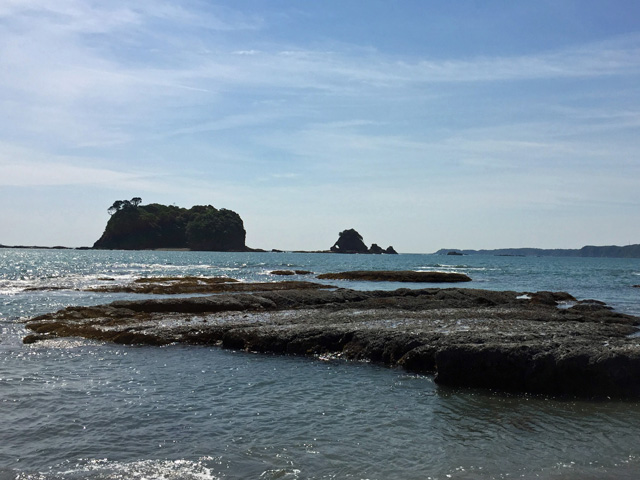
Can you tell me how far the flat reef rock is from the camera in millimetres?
14086

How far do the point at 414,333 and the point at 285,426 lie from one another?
340 inches

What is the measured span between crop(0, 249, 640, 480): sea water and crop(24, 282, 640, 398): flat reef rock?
828 mm

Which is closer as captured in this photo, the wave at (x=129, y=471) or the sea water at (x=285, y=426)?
the wave at (x=129, y=471)

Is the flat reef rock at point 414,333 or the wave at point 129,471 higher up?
the flat reef rock at point 414,333

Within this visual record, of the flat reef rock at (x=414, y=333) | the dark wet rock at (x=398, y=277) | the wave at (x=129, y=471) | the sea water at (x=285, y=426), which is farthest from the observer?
the dark wet rock at (x=398, y=277)

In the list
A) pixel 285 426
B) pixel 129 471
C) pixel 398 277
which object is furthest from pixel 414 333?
→ pixel 398 277

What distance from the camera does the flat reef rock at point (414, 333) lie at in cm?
1409

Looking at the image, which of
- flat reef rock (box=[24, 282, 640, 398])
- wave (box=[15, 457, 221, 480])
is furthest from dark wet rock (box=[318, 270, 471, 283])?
wave (box=[15, 457, 221, 480])

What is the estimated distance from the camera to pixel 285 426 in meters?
11.1

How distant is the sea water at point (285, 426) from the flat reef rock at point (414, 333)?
828 millimetres

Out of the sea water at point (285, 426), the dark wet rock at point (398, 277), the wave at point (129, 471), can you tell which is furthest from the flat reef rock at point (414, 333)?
the dark wet rock at point (398, 277)

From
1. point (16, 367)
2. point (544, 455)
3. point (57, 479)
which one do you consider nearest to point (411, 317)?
point (544, 455)

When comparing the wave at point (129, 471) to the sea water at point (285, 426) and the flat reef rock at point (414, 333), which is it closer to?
the sea water at point (285, 426)

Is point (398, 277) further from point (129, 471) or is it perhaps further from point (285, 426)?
point (129, 471)
